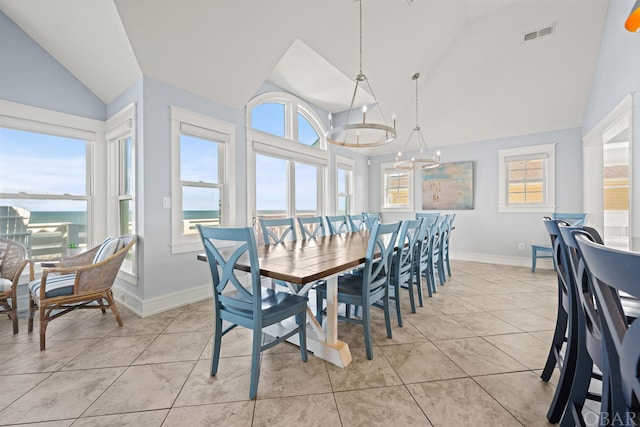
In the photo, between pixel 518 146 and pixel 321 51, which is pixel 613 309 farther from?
pixel 518 146

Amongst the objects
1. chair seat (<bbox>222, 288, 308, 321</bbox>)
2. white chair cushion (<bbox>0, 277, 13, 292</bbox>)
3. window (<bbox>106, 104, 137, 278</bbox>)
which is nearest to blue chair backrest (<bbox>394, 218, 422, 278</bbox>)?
chair seat (<bbox>222, 288, 308, 321</bbox>)

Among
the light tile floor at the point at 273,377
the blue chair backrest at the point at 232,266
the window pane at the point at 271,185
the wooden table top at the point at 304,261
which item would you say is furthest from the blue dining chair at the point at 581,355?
the window pane at the point at 271,185

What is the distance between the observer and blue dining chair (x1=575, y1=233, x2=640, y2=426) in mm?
521

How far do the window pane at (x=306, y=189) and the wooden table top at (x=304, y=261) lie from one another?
98.7 inches

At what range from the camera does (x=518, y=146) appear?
5.03 m

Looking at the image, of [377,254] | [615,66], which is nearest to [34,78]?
[377,254]

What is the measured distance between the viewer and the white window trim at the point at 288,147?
3.80 m

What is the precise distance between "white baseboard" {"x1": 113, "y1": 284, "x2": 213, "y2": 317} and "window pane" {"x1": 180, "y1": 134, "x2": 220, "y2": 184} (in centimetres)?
131

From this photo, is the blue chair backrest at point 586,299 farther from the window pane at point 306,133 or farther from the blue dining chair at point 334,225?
the window pane at point 306,133

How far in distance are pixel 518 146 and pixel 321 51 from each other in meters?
4.10

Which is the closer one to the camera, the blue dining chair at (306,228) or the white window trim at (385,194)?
the blue dining chair at (306,228)

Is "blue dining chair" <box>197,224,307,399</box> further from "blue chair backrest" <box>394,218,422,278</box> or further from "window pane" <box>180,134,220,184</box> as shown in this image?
"window pane" <box>180,134,220,184</box>

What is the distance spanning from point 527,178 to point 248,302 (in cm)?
557

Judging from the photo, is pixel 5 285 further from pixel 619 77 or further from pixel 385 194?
pixel 619 77
